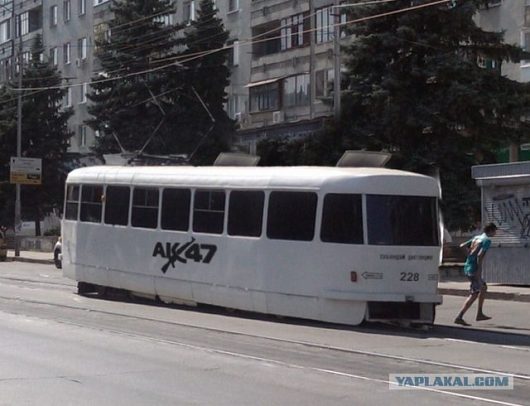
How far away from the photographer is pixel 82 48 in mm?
65438

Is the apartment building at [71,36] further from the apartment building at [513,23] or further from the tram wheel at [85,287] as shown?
the tram wheel at [85,287]

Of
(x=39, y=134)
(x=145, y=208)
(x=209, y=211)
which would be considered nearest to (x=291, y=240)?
(x=209, y=211)

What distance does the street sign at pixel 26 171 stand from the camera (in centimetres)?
5032

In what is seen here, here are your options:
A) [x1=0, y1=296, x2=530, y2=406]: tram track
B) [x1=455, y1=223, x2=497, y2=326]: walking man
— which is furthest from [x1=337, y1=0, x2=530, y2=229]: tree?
[x1=0, y1=296, x2=530, y2=406]: tram track

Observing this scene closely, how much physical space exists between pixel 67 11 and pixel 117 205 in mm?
49082

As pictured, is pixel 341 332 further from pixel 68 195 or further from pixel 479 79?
pixel 479 79

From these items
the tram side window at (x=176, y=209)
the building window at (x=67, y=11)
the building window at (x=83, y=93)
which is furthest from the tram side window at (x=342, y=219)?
the building window at (x=67, y=11)

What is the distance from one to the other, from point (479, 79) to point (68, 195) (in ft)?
43.5

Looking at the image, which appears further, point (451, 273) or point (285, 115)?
point (285, 115)

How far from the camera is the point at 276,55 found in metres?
48.2

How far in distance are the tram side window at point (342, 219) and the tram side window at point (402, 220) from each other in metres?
0.18

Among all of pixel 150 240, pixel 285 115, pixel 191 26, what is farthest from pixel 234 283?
pixel 191 26

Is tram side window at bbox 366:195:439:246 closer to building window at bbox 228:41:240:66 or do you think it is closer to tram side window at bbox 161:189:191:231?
tram side window at bbox 161:189:191:231

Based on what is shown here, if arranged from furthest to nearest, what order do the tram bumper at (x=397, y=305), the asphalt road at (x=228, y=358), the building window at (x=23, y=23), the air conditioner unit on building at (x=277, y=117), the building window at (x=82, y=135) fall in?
the building window at (x=23, y=23) → the building window at (x=82, y=135) → the air conditioner unit on building at (x=277, y=117) → the tram bumper at (x=397, y=305) → the asphalt road at (x=228, y=358)
